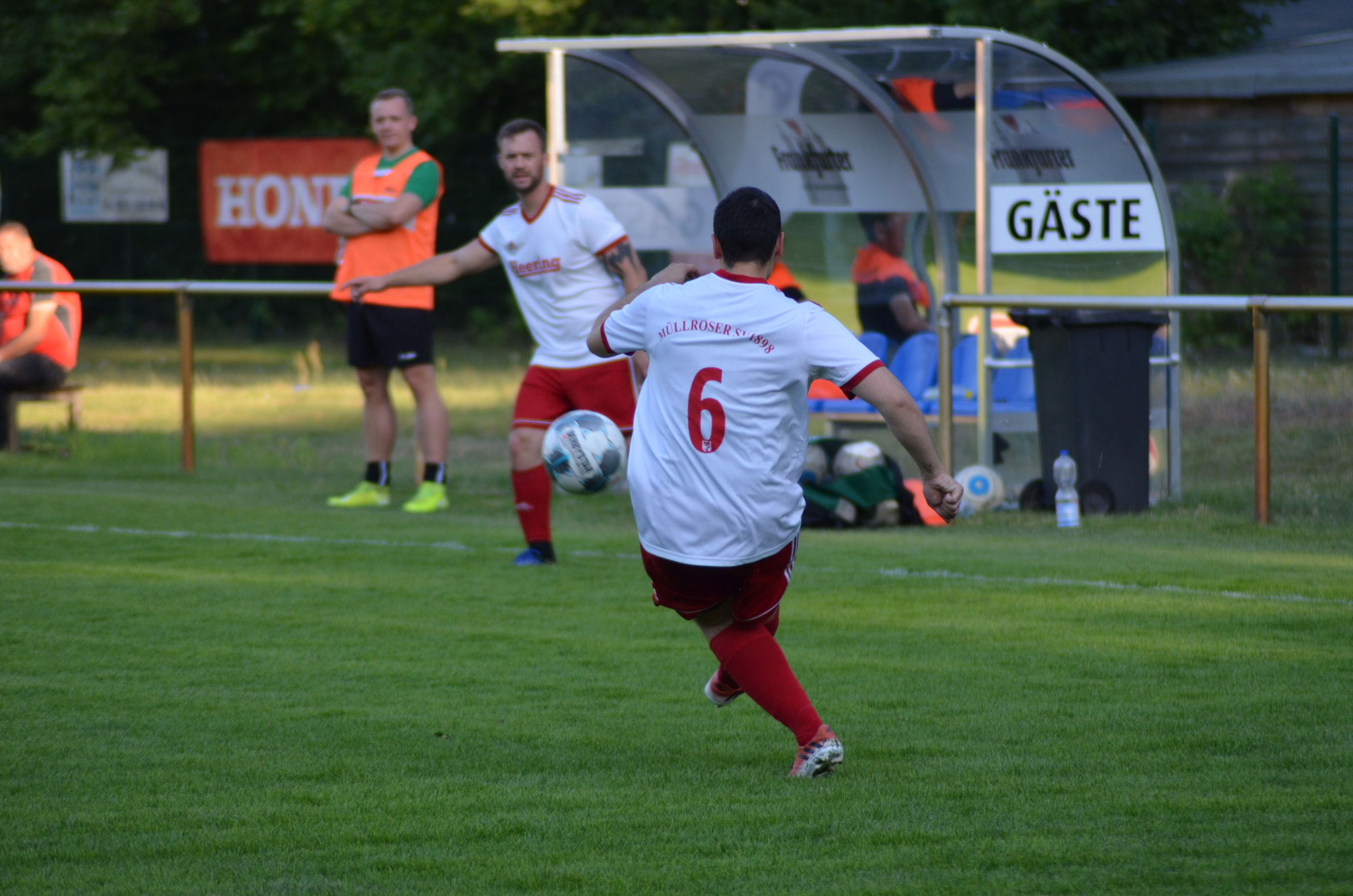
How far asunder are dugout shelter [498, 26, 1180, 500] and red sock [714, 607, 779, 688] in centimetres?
537

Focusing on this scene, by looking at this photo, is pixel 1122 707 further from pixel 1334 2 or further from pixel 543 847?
pixel 1334 2

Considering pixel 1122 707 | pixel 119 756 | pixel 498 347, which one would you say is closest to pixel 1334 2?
pixel 498 347

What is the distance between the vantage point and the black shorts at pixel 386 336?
9828 mm

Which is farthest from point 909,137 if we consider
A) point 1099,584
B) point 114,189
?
point 114,189

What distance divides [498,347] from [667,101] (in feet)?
37.6

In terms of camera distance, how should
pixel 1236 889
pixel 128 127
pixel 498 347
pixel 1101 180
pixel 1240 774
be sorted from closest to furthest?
pixel 1236 889
pixel 1240 774
pixel 1101 180
pixel 498 347
pixel 128 127

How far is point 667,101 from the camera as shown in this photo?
12.1 m

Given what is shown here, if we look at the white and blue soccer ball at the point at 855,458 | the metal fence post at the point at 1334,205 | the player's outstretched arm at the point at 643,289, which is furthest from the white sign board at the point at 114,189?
the player's outstretched arm at the point at 643,289

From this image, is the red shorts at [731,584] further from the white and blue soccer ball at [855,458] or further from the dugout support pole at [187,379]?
the dugout support pole at [187,379]

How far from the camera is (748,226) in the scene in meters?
4.48

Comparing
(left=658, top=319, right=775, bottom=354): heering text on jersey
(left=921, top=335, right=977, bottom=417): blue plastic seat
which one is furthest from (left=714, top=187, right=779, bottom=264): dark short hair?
(left=921, top=335, right=977, bottom=417): blue plastic seat

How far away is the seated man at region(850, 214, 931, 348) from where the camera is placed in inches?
459

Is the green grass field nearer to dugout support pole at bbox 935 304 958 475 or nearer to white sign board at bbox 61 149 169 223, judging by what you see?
dugout support pole at bbox 935 304 958 475

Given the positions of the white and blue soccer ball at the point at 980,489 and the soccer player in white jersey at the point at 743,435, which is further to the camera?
the white and blue soccer ball at the point at 980,489
